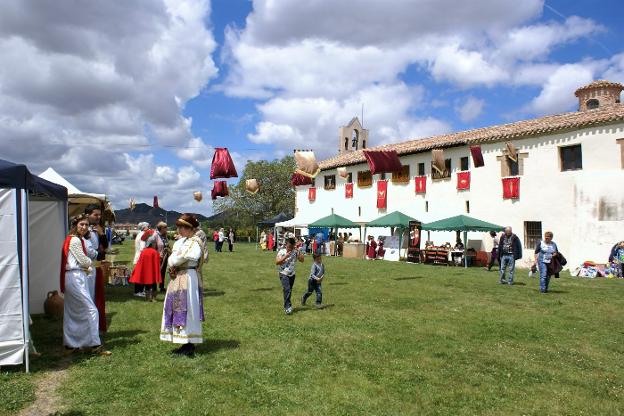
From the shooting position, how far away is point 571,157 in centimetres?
2125

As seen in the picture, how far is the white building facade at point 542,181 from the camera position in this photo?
19.8m

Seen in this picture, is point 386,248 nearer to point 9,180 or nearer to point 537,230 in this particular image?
point 537,230

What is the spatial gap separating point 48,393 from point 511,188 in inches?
871

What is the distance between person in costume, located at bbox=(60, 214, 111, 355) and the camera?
5.91m

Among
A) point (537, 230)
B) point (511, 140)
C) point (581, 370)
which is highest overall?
point (511, 140)

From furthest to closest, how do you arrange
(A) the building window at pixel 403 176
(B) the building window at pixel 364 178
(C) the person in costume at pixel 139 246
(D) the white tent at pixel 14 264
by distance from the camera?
(B) the building window at pixel 364 178
(A) the building window at pixel 403 176
(C) the person in costume at pixel 139 246
(D) the white tent at pixel 14 264

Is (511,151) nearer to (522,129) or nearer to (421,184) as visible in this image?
(522,129)

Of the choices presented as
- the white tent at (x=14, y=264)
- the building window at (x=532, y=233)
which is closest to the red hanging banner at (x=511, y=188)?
the building window at (x=532, y=233)

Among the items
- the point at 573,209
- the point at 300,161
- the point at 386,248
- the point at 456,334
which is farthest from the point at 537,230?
the point at 456,334

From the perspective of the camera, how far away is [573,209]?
20.7 meters

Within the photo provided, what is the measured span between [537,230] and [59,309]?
20.3 metres

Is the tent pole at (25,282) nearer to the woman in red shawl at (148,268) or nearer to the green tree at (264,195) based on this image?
the woman in red shawl at (148,268)

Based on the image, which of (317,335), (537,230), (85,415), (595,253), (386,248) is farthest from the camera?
(386,248)

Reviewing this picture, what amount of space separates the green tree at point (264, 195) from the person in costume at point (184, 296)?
5130 cm
